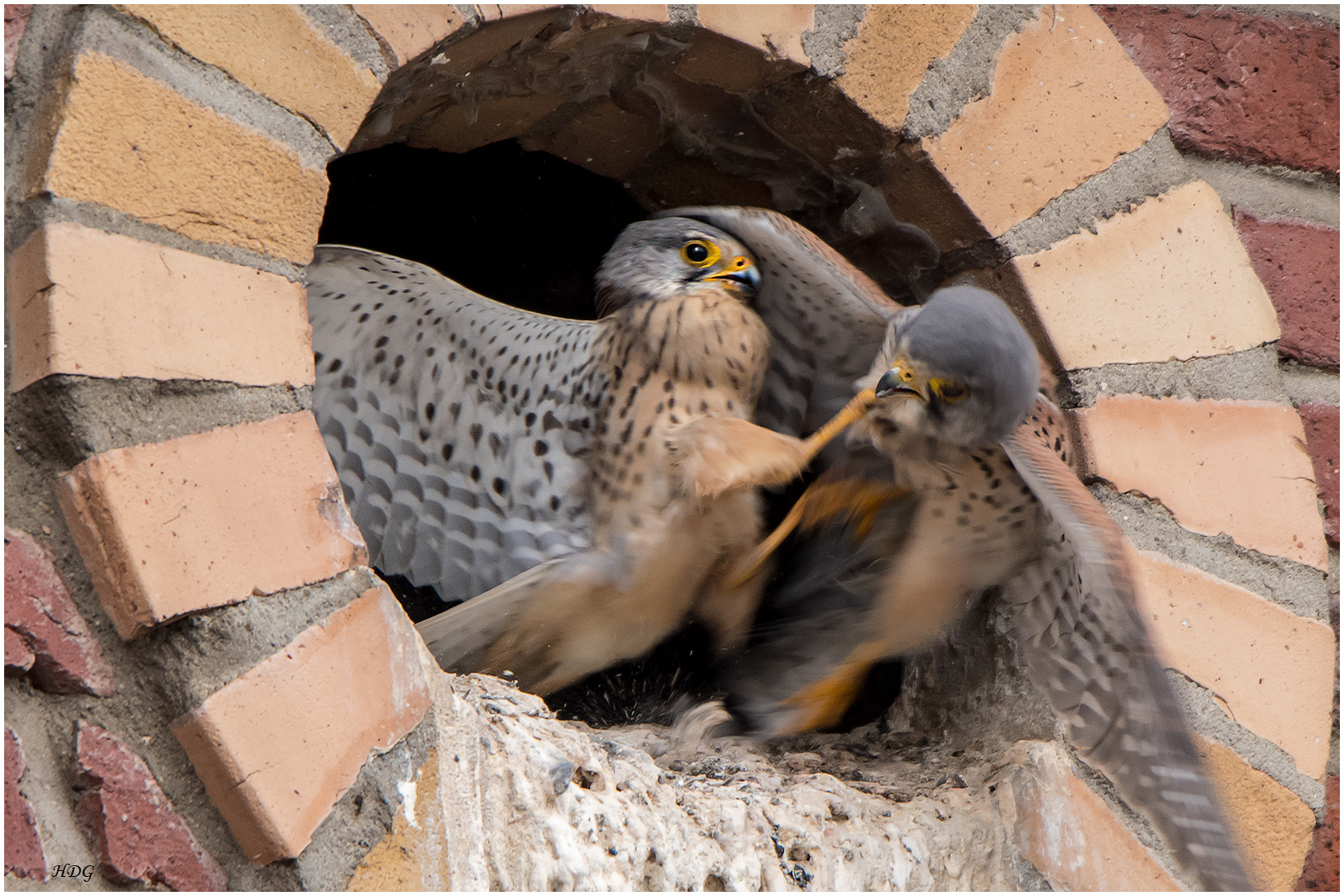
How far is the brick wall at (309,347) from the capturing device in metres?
0.71

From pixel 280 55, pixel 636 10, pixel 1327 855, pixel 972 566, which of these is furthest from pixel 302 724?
pixel 1327 855

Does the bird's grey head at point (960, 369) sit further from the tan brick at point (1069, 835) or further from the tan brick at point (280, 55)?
the tan brick at point (280, 55)

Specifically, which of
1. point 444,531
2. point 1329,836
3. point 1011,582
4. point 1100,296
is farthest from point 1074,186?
point 444,531

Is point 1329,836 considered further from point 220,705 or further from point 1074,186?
point 220,705

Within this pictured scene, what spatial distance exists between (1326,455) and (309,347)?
112 cm

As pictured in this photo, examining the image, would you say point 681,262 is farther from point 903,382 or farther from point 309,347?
point 309,347

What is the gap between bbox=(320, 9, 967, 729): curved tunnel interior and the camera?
3.65 ft

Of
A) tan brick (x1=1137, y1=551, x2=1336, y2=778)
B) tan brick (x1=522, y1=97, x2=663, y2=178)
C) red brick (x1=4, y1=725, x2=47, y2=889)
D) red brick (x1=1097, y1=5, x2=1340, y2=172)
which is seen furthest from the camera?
tan brick (x1=522, y1=97, x2=663, y2=178)

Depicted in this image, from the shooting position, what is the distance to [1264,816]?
1088 mm

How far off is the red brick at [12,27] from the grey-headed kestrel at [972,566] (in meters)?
0.83

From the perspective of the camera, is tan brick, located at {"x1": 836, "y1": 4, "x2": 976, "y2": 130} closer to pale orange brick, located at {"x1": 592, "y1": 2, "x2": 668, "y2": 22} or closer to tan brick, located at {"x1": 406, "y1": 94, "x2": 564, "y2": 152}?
pale orange brick, located at {"x1": 592, "y1": 2, "x2": 668, "y2": 22}

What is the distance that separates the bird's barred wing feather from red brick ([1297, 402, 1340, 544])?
1.62 ft

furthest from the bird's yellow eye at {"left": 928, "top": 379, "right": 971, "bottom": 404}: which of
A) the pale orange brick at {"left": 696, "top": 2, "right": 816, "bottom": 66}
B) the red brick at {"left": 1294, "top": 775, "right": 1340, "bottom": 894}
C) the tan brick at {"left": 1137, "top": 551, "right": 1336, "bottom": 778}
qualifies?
the red brick at {"left": 1294, "top": 775, "right": 1340, "bottom": 894}

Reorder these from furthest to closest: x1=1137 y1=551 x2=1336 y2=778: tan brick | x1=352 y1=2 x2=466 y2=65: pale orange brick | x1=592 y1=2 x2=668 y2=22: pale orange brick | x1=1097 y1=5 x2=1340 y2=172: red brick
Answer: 1. x1=1097 y1=5 x2=1340 y2=172: red brick
2. x1=1137 y1=551 x2=1336 y2=778: tan brick
3. x1=592 y1=2 x2=668 y2=22: pale orange brick
4. x1=352 y1=2 x2=466 y2=65: pale orange brick
